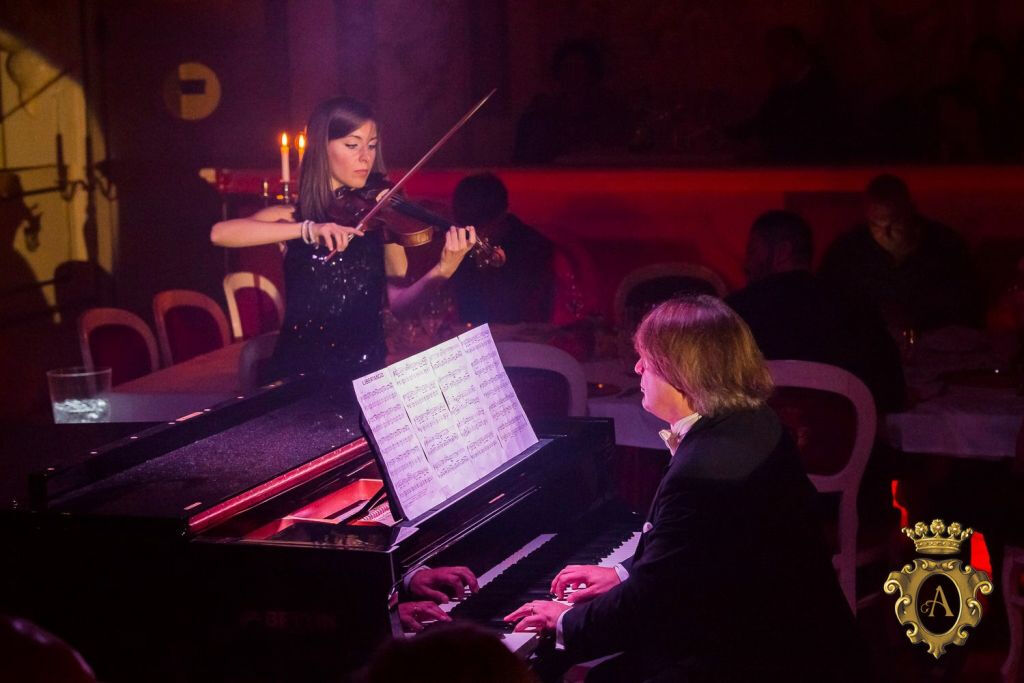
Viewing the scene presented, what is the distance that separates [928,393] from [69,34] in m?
5.55

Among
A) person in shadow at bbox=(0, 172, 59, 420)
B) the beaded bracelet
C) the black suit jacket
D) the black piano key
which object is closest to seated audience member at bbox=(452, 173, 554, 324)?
the beaded bracelet

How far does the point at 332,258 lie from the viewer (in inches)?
126

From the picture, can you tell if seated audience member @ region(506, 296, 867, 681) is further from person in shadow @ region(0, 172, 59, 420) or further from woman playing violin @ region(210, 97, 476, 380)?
person in shadow @ region(0, 172, 59, 420)

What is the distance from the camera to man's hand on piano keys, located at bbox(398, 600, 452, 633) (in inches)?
79.1

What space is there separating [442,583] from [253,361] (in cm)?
206

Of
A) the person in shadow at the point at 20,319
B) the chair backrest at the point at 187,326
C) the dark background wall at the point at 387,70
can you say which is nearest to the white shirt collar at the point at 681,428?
the chair backrest at the point at 187,326

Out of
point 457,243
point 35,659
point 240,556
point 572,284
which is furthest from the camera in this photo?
point 572,284

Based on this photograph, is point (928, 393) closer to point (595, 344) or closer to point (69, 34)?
point (595, 344)

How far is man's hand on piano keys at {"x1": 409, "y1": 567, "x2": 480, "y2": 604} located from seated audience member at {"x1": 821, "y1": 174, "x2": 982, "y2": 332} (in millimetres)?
2779

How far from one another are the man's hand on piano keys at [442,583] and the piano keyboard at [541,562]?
2 cm

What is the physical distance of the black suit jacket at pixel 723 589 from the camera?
2080 mm

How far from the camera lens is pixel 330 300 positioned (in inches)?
127

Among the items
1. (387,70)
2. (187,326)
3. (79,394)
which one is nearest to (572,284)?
(187,326)

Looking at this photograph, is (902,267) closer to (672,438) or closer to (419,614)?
(672,438)
